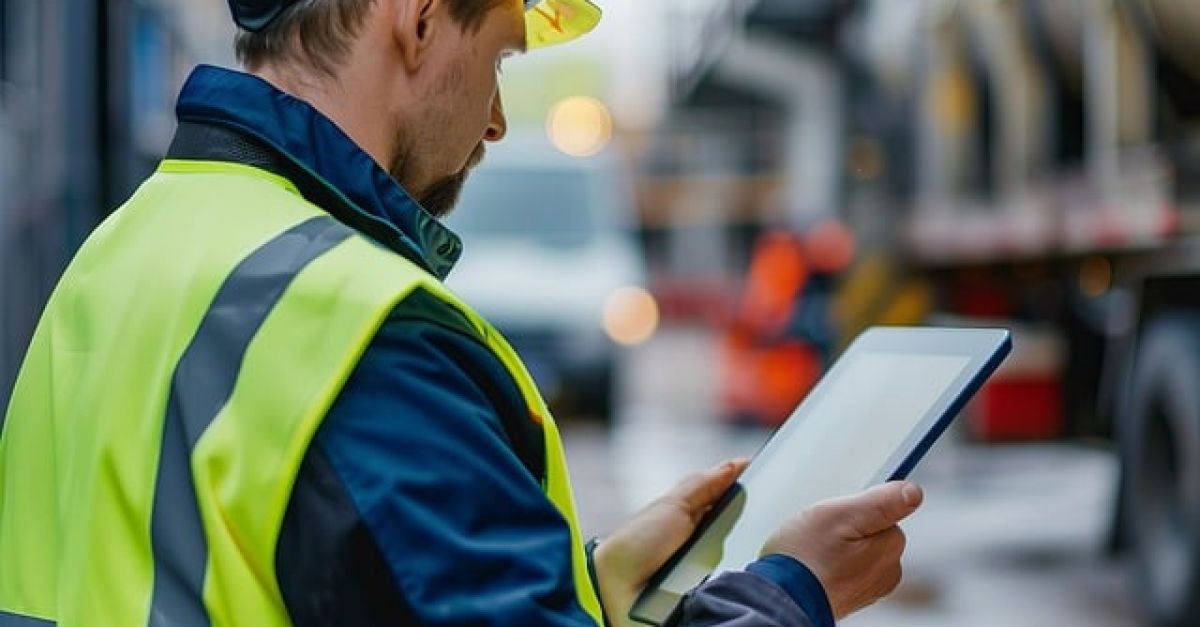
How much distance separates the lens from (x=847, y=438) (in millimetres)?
1918

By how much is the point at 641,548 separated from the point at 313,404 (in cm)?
71

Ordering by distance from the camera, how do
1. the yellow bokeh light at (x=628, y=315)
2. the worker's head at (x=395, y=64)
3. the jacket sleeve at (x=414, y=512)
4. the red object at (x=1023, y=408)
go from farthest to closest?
the yellow bokeh light at (x=628, y=315), the red object at (x=1023, y=408), the worker's head at (x=395, y=64), the jacket sleeve at (x=414, y=512)

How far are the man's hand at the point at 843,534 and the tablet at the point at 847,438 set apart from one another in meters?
0.04

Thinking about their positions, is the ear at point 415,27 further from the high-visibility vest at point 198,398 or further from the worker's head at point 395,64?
the high-visibility vest at point 198,398

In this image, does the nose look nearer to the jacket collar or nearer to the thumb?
the jacket collar

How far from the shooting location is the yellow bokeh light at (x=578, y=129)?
511 inches

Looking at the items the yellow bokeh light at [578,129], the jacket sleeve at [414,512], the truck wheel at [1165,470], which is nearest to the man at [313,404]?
the jacket sleeve at [414,512]

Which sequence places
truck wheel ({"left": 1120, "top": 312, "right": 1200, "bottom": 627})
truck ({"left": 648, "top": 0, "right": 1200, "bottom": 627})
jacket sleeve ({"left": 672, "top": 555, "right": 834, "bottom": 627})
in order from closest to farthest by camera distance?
jacket sleeve ({"left": 672, "top": 555, "right": 834, "bottom": 627}), truck wheel ({"left": 1120, "top": 312, "right": 1200, "bottom": 627}), truck ({"left": 648, "top": 0, "right": 1200, "bottom": 627})

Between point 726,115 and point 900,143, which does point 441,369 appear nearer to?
point 900,143

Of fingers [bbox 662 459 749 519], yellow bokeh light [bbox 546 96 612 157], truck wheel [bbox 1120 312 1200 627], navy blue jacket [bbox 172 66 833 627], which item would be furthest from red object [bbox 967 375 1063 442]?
navy blue jacket [bbox 172 66 833 627]

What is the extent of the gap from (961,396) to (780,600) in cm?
28

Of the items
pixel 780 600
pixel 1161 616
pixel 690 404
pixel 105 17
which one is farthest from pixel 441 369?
pixel 690 404

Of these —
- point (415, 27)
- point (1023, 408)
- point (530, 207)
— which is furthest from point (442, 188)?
point (530, 207)

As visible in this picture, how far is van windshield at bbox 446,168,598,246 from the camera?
40.5 ft
